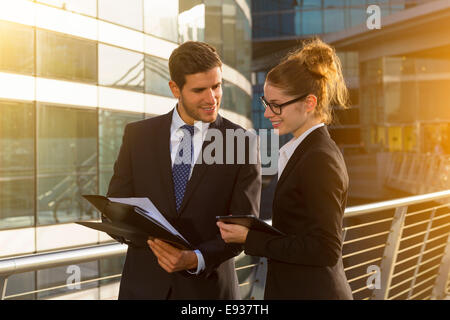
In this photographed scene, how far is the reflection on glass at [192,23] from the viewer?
19.8 metres

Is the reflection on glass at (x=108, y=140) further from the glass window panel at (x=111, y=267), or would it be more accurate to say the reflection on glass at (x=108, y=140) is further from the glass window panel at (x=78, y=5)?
the glass window panel at (x=78, y=5)

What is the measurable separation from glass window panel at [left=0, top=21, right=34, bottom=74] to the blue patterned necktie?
13.3 metres

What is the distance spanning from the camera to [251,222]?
1.94 meters

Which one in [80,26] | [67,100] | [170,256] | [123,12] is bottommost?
[170,256]

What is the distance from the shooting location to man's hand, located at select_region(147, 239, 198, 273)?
6.66 ft

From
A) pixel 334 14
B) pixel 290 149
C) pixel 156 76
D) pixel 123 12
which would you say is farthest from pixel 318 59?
pixel 334 14

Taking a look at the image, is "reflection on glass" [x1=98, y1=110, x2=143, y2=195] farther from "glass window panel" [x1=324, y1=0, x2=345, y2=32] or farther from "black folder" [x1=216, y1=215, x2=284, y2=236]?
"glass window panel" [x1=324, y1=0, x2=345, y2=32]

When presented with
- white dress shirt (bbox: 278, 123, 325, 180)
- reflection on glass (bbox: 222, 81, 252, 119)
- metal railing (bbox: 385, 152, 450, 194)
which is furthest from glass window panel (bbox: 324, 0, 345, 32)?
white dress shirt (bbox: 278, 123, 325, 180)

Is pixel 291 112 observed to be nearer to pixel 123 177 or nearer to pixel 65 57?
pixel 123 177

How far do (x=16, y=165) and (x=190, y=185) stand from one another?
45.5 feet

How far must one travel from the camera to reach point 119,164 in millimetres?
2377

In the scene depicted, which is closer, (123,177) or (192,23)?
(123,177)

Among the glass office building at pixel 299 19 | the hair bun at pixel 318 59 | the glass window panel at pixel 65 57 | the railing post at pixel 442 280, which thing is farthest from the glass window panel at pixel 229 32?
the hair bun at pixel 318 59

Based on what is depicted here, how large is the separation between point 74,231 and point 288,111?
15299 mm
